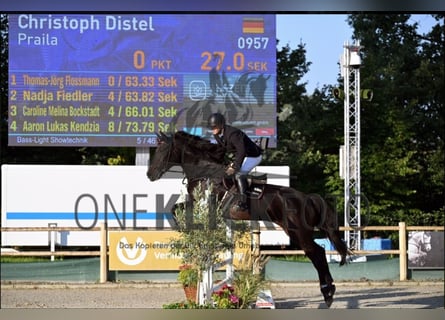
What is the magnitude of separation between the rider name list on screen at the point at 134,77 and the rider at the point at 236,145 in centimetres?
307

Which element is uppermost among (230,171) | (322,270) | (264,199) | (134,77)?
(134,77)

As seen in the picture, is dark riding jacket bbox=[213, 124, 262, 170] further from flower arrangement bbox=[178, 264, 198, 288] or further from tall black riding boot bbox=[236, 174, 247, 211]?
flower arrangement bbox=[178, 264, 198, 288]

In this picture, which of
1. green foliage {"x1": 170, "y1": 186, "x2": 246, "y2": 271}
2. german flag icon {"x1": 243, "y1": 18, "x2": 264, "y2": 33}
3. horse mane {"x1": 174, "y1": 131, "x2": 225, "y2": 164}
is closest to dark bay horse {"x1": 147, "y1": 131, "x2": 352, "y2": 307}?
horse mane {"x1": 174, "y1": 131, "x2": 225, "y2": 164}

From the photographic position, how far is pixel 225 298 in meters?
5.71

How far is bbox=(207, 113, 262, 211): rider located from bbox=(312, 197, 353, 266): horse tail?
0.70 meters

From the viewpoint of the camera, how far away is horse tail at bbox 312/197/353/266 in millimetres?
6324

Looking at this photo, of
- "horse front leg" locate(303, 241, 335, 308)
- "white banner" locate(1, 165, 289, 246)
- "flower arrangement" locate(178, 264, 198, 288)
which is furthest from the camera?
"white banner" locate(1, 165, 289, 246)

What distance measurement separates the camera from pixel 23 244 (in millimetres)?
10406

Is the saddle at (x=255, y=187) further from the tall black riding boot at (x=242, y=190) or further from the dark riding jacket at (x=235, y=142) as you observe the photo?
the dark riding jacket at (x=235, y=142)

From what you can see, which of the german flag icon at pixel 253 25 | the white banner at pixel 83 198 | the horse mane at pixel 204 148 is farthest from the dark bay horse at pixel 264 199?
the white banner at pixel 83 198

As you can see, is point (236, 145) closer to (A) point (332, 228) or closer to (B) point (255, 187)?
(B) point (255, 187)

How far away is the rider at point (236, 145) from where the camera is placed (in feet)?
20.1

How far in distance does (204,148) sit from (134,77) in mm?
3531

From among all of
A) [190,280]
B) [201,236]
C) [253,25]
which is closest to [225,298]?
[190,280]
